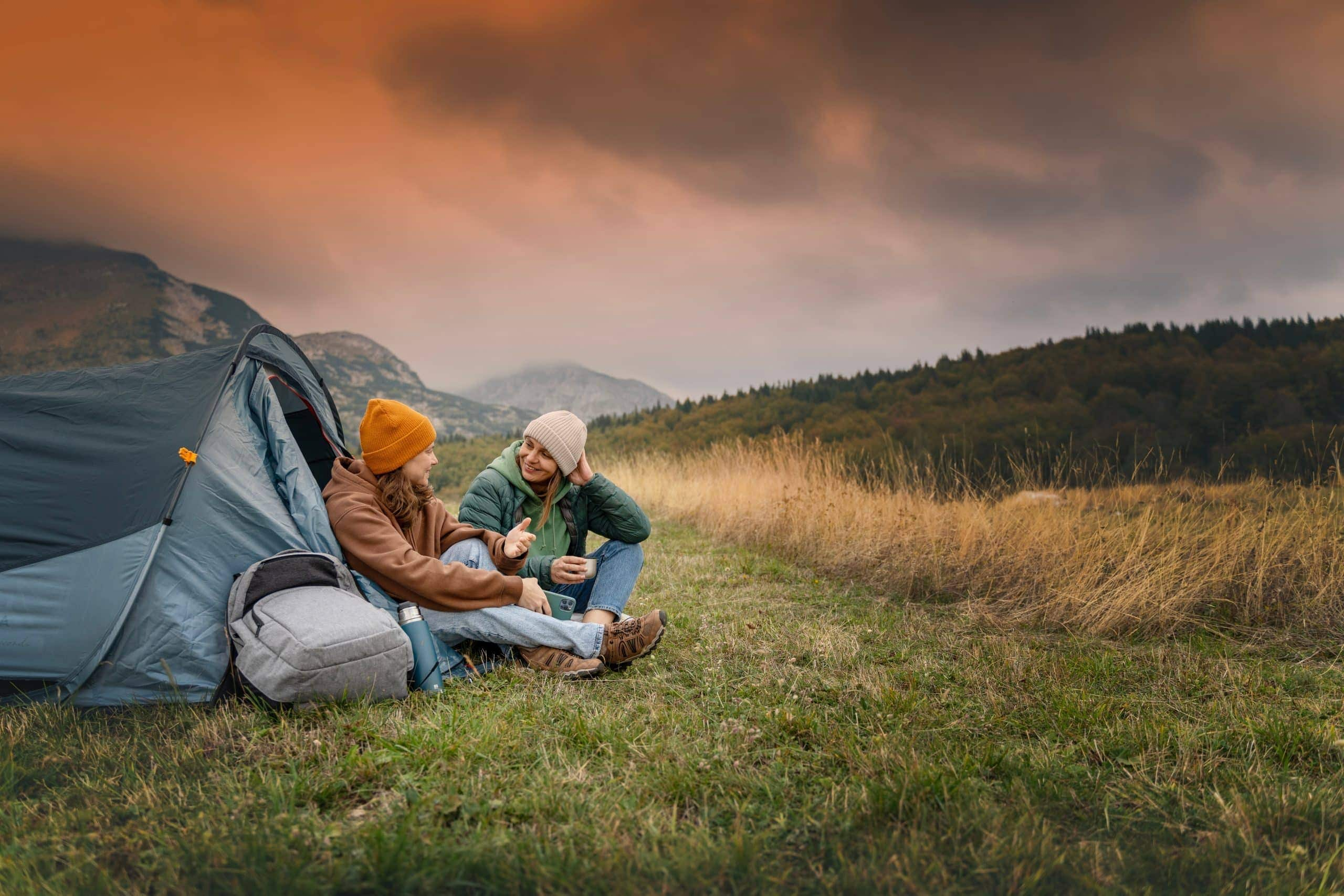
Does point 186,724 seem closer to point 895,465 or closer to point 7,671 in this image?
point 7,671

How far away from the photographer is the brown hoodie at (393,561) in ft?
9.75

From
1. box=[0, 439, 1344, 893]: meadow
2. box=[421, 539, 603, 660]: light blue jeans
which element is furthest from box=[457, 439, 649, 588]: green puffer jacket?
box=[0, 439, 1344, 893]: meadow

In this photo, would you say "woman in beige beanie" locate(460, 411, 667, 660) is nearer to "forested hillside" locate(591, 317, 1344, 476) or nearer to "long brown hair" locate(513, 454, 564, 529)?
"long brown hair" locate(513, 454, 564, 529)

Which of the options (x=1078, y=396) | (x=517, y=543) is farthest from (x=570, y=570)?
(x=1078, y=396)

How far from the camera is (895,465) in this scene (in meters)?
8.08

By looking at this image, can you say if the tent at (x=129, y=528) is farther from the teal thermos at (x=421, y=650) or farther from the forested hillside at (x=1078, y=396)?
the forested hillside at (x=1078, y=396)

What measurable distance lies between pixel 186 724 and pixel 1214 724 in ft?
13.1

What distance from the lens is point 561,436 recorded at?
143 inches

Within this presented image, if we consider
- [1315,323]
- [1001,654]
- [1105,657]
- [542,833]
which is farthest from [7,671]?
[1315,323]

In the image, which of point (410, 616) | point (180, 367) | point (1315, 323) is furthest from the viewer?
point (1315, 323)

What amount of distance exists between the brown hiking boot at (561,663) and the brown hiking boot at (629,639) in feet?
0.28

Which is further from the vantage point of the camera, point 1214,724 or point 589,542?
point 589,542

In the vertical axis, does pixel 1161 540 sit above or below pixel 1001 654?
above

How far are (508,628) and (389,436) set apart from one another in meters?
1.06
